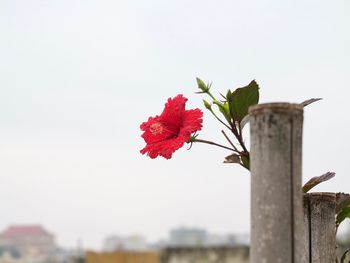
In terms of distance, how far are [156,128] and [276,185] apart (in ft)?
0.99

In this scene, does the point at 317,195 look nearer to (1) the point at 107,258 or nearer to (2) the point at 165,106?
(2) the point at 165,106

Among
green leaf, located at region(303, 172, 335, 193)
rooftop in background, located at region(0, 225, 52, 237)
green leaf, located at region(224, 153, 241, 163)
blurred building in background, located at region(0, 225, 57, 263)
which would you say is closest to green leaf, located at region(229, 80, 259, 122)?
green leaf, located at region(224, 153, 241, 163)

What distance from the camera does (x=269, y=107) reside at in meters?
0.66

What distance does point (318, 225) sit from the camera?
870 mm

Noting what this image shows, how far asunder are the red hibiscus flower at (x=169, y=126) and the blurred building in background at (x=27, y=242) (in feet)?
260

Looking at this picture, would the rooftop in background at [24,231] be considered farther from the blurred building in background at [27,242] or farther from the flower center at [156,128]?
the flower center at [156,128]

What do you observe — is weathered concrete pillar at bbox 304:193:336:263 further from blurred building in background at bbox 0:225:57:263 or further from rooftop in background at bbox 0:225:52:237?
rooftop in background at bbox 0:225:52:237

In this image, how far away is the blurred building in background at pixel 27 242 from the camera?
77637 mm

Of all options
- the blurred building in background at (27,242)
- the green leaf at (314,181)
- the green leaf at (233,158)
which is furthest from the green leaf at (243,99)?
the blurred building in background at (27,242)

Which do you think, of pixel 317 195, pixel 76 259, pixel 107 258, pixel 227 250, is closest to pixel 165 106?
pixel 317 195

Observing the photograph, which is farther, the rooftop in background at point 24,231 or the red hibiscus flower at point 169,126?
the rooftop in background at point 24,231

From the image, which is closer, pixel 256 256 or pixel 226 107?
pixel 256 256

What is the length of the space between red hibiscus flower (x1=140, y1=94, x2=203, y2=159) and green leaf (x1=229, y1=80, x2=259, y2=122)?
0.18 ft

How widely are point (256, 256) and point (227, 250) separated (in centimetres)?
659
